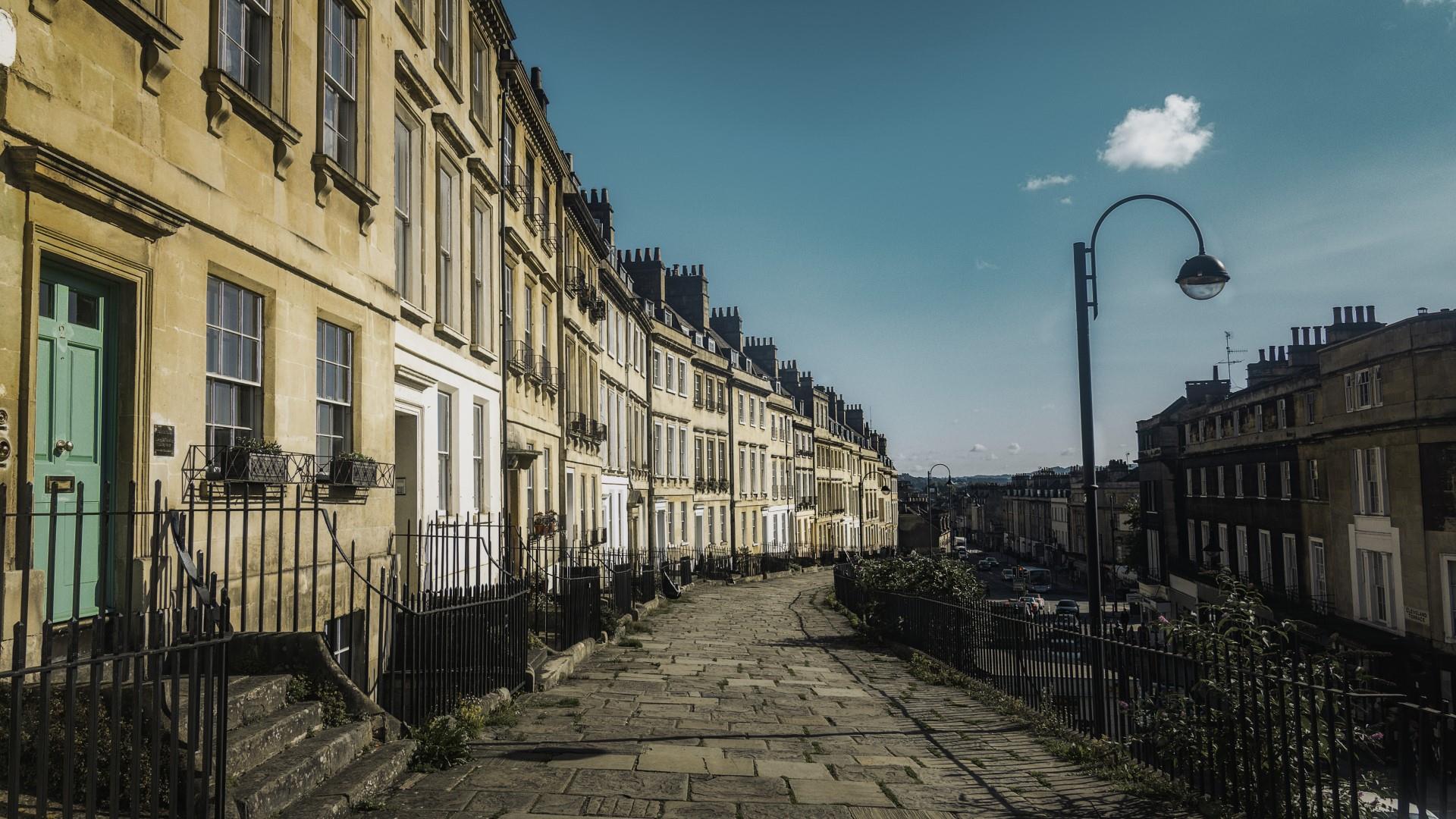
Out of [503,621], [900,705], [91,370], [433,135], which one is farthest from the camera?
[433,135]

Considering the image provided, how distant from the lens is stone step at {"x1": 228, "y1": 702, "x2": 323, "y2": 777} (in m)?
5.82

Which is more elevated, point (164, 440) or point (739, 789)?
point (164, 440)

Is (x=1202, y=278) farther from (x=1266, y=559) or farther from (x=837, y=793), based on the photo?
(x=1266, y=559)

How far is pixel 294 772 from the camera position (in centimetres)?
600

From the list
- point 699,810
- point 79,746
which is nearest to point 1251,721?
point 699,810

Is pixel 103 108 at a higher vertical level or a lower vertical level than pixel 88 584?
higher

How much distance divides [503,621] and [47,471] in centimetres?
491

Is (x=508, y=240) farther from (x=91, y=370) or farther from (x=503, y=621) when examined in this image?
(x=91, y=370)

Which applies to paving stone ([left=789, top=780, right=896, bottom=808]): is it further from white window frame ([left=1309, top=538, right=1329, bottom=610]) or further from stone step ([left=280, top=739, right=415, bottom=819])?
white window frame ([left=1309, top=538, right=1329, bottom=610])

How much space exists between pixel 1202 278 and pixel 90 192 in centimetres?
978

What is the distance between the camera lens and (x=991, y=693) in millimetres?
12633

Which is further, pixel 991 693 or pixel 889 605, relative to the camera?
pixel 889 605

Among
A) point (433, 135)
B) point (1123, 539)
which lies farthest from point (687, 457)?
point (1123, 539)

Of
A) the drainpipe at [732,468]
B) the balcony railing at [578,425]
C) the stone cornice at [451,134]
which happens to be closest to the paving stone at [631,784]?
the stone cornice at [451,134]
